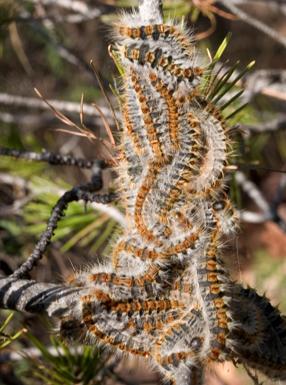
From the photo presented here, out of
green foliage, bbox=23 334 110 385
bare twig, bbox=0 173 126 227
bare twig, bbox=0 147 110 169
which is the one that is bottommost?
green foliage, bbox=23 334 110 385

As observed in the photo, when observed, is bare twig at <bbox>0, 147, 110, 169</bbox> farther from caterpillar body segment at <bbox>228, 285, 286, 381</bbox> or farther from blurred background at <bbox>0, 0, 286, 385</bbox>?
caterpillar body segment at <bbox>228, 285, 286, 381</bbox>

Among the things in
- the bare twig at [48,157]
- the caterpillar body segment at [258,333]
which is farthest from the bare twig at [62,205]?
the caterpillar body segment at [258,333]

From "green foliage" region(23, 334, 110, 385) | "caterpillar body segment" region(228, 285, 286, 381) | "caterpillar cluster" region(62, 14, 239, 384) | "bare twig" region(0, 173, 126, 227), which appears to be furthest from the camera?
"bare twig" region(0, 173, 126, 227)

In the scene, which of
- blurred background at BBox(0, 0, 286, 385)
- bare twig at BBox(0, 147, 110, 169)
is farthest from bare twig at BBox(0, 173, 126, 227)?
bare twig at BBox(0, 147, 110, 169)

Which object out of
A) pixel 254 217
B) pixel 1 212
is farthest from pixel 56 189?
pixel 254 217

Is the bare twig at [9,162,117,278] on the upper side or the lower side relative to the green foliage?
upper

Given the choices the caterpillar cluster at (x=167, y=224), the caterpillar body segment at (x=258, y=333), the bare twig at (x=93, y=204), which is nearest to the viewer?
the caterpillar cluster at (x=167, y=224)

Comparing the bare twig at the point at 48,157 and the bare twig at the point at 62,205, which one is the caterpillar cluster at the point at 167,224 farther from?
the bare twig at the point at 48,157

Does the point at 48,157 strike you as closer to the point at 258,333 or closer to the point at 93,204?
the point at 93,204

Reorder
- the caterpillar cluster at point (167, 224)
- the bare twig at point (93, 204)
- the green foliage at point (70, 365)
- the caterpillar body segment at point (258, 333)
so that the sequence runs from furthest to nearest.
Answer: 1. the bare twig at point (93, 204)
2. the green foliage at point (70, 365)
3. the caterpillar body segment at point (258, 333)
4. the caterpillar cluster at point (167, 224)
